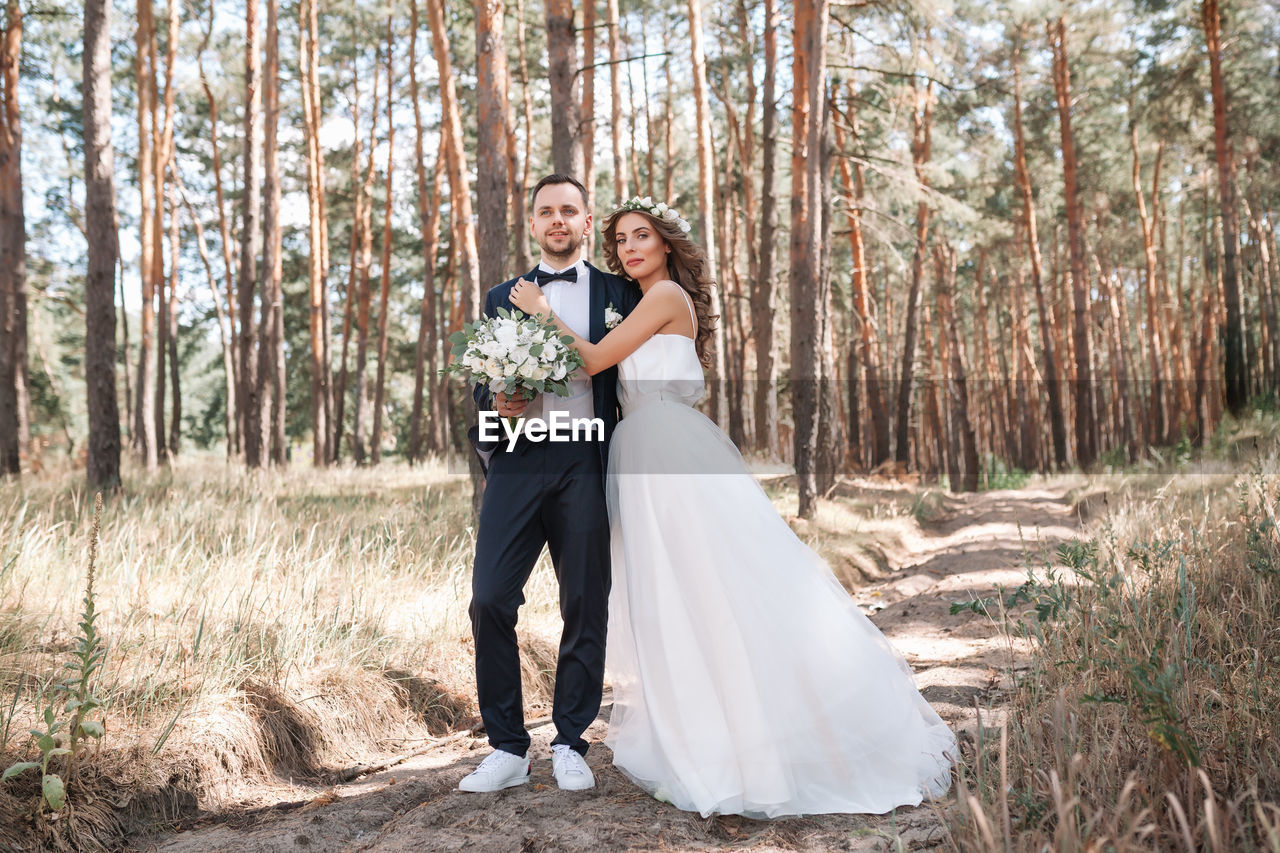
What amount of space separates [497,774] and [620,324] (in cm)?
176

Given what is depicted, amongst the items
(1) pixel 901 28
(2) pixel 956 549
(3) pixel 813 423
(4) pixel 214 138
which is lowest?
(2) pixel 956 549

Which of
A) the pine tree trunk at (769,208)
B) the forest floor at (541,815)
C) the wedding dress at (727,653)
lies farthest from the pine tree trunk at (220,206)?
the wedding dress at (727,653)

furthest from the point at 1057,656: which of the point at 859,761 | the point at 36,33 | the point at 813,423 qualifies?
the point at 36,33

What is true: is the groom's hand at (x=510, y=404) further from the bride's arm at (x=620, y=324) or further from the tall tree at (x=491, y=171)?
the tall tree at (x=491, y=171)

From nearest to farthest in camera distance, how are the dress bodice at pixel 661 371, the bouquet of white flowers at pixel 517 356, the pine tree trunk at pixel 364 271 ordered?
the bouquet of white flowers at pixel 517 356
the dress bodice at pixel 661 371
the pine tree trunk at pixel 364 271

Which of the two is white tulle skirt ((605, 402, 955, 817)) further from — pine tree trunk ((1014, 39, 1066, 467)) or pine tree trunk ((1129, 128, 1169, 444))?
pine tree trunk ((1129, 128, 1169, 444))

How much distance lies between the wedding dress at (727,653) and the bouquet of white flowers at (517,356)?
37 cm

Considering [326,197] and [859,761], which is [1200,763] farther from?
[326,197]

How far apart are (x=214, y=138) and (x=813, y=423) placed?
17155 mm

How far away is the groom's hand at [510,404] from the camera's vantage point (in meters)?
3.27

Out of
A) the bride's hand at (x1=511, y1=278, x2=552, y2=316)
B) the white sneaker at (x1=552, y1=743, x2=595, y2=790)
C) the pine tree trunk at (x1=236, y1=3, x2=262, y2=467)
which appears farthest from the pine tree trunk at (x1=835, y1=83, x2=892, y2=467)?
the white sneaker at (x1=552, y1=743, x2=595, y2=790)

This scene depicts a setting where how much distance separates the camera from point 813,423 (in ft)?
34.7

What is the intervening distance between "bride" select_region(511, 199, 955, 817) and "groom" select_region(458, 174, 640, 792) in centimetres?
11

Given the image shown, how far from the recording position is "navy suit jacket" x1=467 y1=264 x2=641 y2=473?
354cm
